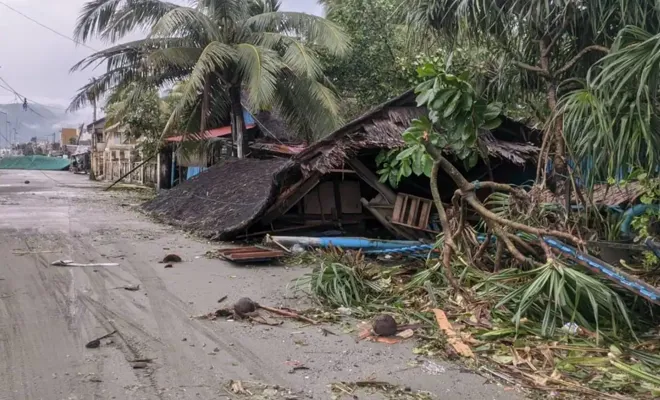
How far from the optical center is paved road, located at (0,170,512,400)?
427 cm

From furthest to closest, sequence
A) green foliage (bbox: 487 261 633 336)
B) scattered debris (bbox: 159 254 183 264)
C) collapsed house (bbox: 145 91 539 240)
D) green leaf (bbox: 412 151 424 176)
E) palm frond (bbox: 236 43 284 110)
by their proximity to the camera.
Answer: palm frond (bbox: 236 43 284 110) < collapsed house (bbox: 145 91 539 240) < scattered debris (bbox: 159 254 183 264) < green leaf (bbox: 412 151 424 176) < green foliage (bbox: 487 261 633 336)

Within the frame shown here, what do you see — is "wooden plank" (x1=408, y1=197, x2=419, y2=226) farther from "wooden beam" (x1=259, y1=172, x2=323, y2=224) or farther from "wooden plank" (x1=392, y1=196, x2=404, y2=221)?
"wooden beam" (x1=259, y1=172, x2=323, y2=224)

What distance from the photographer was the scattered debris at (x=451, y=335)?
16.3 ft

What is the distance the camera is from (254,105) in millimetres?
13602

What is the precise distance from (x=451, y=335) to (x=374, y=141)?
543 centimetres

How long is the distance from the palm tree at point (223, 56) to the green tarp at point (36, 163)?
47749mm

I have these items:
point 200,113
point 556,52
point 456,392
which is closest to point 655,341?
point 456,392

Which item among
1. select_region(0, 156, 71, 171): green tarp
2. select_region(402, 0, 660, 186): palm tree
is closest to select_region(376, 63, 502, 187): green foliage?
select_region(402, 0, 660, 186): palm tree

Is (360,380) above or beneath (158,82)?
beneath

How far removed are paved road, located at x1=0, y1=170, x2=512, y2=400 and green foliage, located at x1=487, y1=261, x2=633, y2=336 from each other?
1.26 m

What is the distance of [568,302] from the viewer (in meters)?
5.37

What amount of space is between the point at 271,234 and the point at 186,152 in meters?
7.65

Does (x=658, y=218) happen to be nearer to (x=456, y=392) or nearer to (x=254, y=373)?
(x=456, y=392)

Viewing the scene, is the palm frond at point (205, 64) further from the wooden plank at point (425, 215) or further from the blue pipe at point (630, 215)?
the blue pipe at point (630, 215)
